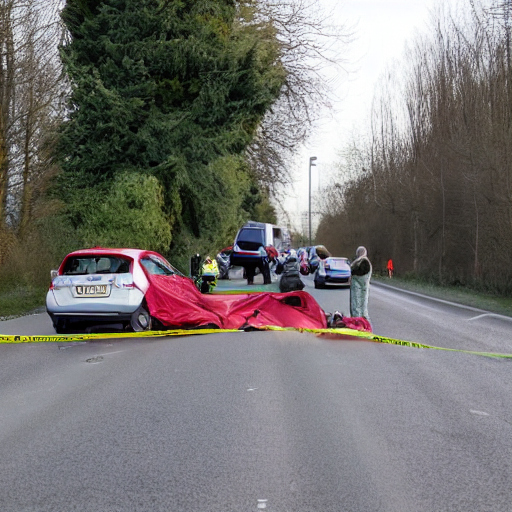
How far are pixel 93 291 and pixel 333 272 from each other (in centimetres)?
1911

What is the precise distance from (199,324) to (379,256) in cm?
3914

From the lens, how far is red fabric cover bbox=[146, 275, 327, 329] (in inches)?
523

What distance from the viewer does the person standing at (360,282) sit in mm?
14398

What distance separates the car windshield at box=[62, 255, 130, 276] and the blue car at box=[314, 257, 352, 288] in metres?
18.4

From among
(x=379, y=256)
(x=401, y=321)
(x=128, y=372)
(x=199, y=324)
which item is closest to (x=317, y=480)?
(x=128, y=372)

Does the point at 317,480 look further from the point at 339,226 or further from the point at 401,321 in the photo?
the point at 339,226

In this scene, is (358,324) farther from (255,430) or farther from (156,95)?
(156,95)

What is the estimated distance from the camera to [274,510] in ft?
14.0

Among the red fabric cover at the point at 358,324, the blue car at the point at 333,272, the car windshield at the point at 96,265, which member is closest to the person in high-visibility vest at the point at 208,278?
the blue car at the point at 333,272

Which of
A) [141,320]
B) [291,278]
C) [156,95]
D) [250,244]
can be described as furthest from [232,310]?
[250,244]

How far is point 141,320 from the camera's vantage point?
42.5ft

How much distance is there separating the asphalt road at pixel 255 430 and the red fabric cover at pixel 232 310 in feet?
7.05

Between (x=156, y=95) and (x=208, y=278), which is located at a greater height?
(x=156, y=95)

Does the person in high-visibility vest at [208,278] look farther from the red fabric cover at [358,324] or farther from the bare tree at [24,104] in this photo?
the red fabric cover at [358,324]
